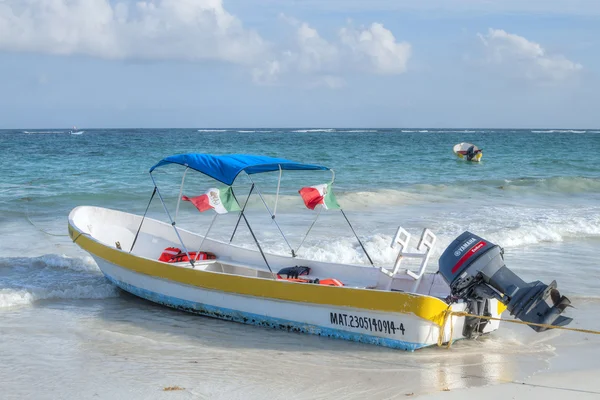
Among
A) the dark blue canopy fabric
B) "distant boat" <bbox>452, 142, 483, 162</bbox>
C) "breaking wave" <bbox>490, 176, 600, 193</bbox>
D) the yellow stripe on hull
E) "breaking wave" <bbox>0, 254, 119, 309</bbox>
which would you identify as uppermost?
the dark blue canopy fabric

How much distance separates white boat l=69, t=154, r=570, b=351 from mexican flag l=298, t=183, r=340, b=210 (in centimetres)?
1

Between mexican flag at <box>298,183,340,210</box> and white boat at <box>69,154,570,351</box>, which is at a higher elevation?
mexican flag at <box>298,183,340,210</box>

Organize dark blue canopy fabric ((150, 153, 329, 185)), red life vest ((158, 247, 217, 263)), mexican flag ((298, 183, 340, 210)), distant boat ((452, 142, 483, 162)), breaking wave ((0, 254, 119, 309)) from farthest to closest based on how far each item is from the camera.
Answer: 1. distant boat ((452, 142, 483, 162))
2. red life vest ((158, 247, 217, 263))
3. breaking wave ((0, 254, 119, 309))
4. mexican flag ((298, 183, 340, 210))
5. dark blue canopy fabric ((150, 153, 329, 185))

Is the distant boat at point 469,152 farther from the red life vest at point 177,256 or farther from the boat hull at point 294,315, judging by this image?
the boat hull at point 294,315

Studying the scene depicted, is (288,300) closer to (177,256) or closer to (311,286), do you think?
(311,286)

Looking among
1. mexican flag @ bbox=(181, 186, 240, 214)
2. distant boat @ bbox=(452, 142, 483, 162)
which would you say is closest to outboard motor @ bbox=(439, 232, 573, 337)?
mexican flag @ bbox=(181, 186, 240, 214)

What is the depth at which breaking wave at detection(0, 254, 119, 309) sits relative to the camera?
9742mm

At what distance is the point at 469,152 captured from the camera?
38.2 meters

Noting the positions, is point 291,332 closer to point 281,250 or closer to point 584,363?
point 584,363

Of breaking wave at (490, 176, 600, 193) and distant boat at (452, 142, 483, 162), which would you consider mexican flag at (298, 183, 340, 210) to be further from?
distant boat at (452, 142, 483, 162)

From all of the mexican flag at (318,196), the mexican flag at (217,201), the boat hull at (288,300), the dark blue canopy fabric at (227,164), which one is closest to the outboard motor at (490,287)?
the boat hull at (288,300)

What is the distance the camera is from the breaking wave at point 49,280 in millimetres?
9742

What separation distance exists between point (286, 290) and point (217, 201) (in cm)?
160

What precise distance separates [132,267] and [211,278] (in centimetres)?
146
